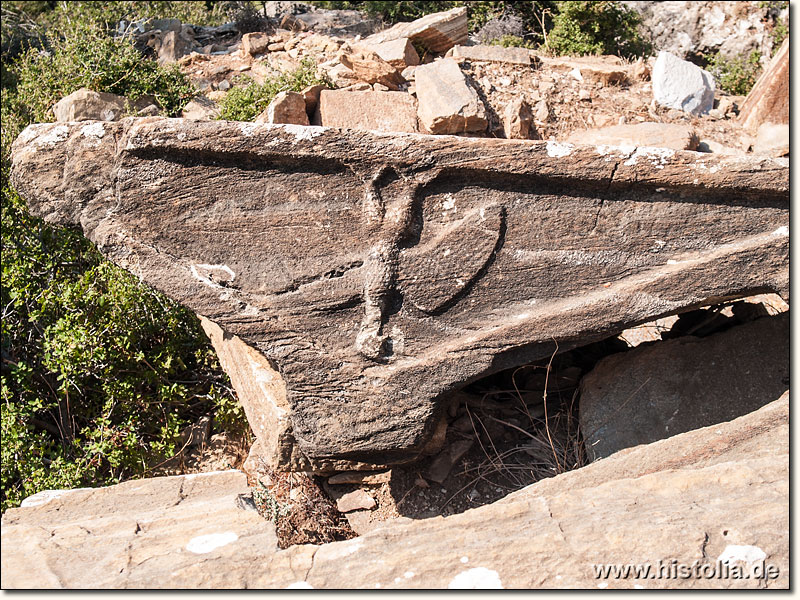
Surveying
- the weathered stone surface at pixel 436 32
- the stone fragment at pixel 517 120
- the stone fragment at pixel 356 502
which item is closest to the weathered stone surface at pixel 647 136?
the stone fragment at pixel 517 120

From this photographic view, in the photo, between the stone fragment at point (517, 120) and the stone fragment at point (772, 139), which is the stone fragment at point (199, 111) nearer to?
the stone fragment at point (517, 120)

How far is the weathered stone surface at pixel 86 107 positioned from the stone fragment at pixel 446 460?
3.20 metres

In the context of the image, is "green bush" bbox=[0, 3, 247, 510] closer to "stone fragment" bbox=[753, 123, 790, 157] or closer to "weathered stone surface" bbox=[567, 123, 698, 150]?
"weathered stone surface" bbox=[567, 123, 698, 150]

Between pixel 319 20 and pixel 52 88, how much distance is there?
104 inches

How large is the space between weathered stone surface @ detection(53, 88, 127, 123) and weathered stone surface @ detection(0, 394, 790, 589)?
3039 mm

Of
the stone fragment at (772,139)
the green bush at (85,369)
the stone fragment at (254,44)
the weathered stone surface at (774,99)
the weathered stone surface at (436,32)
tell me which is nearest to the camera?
the green bush at (85,369)

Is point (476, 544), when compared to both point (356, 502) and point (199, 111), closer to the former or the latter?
point (356, 502)

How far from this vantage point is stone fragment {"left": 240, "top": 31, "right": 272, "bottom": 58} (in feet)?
19.1

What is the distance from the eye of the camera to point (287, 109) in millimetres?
4426

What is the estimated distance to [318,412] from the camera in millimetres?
2852

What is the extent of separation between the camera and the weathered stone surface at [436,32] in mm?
5684

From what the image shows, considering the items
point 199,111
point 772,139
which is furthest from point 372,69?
point 772,139

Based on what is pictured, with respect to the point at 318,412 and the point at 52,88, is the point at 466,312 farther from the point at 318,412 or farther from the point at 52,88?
the point at 52,88

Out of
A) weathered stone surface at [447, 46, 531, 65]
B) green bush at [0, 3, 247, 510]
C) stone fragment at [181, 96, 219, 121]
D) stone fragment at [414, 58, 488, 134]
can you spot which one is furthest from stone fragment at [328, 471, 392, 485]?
weathered stone surface at [447, 46, 531, 65]
